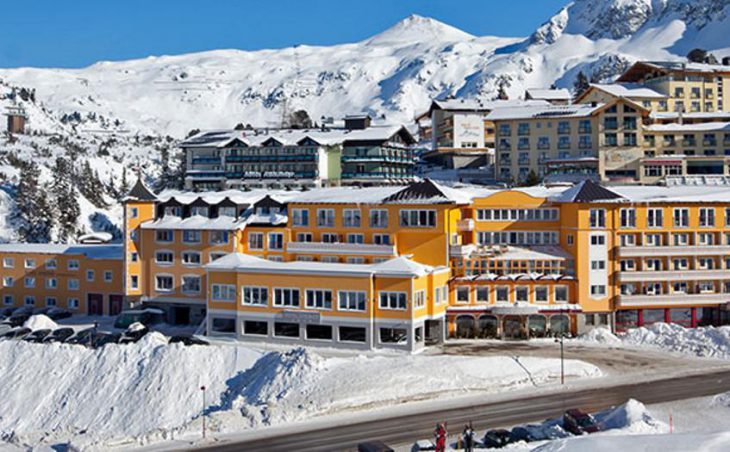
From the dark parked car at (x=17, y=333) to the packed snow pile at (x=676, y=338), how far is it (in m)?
47.7

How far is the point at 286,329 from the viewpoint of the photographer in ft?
234

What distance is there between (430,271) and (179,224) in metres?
26.2

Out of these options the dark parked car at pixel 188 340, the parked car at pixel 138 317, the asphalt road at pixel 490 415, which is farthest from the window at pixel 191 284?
the asphalt road at pixel 490 415

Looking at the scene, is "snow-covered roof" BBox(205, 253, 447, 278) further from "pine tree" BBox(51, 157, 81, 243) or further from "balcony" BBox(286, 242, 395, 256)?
"pine tree" BBox(51, 157, 81, 243)

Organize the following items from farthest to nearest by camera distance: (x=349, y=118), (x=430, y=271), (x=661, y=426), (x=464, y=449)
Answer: (x=349, y=118)
(x=430, y=271)
(x=661, y=426)
(x=464, y=449)

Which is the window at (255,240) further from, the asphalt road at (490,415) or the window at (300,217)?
the asphalt road at (490,415)

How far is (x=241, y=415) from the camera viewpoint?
53344 mm

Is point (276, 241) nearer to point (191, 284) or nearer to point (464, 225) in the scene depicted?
point (191, 284)

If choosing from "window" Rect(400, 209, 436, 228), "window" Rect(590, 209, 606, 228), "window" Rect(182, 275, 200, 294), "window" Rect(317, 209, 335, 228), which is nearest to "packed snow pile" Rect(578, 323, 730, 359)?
"window" Rect(590, 209, 606, 228)

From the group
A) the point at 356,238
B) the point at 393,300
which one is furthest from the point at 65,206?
the point at 393,300

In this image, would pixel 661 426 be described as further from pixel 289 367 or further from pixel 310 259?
pixel 310 259

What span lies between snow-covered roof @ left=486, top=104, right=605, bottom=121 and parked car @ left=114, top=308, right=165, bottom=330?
5827 cm

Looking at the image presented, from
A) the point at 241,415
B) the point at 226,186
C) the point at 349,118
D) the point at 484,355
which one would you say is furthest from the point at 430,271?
the point at 349,118

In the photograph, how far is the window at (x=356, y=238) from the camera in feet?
256
